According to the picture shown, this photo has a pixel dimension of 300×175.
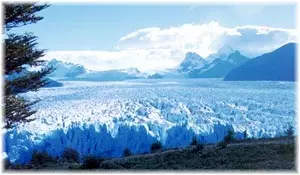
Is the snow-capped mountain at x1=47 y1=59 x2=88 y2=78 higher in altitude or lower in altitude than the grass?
higher

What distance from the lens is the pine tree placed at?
7582mm

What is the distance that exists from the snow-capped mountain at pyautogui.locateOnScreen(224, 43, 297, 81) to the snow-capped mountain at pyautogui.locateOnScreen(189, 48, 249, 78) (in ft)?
60.0

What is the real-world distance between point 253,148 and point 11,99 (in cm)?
491

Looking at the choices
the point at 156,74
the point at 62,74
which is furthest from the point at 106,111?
the point at 62,74

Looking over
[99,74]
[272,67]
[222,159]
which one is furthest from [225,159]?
[99,74]

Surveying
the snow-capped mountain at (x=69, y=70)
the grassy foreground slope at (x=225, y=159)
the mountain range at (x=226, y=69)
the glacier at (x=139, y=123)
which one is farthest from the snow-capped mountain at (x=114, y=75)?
the grassy foreground slope at (x=225, y=159)

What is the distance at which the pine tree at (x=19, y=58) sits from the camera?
24.9 feet

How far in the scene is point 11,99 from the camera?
8164mm

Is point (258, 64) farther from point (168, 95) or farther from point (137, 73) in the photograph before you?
point (168, 95)

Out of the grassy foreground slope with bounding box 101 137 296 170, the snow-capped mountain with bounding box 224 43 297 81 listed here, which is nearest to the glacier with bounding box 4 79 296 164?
the grassy foreground slope with bounding box 101 137 296 170

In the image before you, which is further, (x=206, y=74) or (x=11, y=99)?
(x=206, y=74)

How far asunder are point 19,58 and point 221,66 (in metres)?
91.8

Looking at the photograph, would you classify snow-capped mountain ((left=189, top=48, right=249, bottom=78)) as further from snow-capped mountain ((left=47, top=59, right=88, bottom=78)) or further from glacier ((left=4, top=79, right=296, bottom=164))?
glacier ((left=4, top=79, right=296, bottom=164))

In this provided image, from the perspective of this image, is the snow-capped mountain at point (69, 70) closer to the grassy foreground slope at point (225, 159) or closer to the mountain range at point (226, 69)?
the mountain range at point (226, 69)
